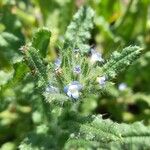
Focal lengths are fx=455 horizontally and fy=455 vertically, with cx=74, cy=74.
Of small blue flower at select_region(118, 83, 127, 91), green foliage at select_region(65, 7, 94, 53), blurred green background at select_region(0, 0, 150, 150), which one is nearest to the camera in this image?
green foliage at select_region(65, 7, 94, 53)

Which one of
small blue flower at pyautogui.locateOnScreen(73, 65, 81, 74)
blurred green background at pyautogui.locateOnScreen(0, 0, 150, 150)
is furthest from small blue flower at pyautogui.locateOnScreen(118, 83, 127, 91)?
small blue flower at pyautogui.locateOnScreen(73, 65, 81, 74)

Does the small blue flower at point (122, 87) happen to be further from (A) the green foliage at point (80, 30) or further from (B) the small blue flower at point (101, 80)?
(B) the small blue flower at point (101, 80)

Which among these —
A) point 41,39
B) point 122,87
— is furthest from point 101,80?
point 122,87

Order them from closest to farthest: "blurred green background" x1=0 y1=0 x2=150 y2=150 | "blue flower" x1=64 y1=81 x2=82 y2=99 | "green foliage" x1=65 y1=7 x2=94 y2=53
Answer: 1. "blue flower" x1=64 y1=81 x2=82 y2=99
2. "green foliage" x1=65 y1=7 x2=94 y2=53
3. "blurred green background" x1=0 y1=0 x2=150 y2=150

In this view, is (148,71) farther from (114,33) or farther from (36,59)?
(36,59)

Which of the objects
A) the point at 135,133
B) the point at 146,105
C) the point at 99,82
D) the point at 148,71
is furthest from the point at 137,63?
the point at 99,82

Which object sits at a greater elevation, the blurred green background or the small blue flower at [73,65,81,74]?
the blurred green background

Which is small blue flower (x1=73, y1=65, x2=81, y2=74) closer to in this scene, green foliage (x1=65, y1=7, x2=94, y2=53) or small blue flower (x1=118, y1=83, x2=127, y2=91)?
green foliage (x1=65, y1=7, x2=94, y2=53)
